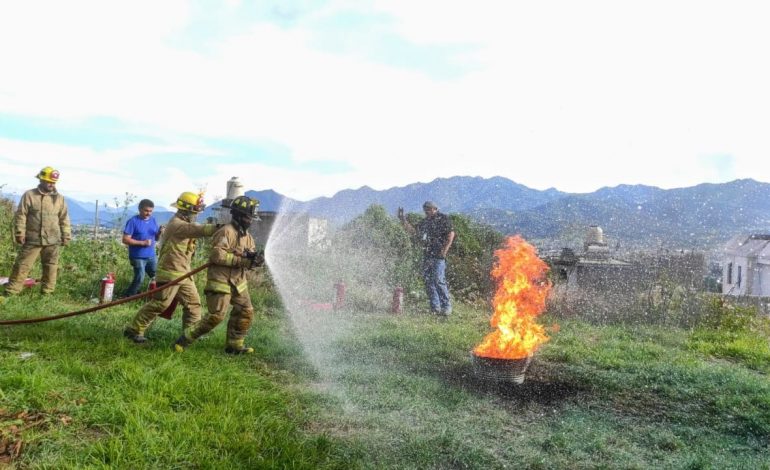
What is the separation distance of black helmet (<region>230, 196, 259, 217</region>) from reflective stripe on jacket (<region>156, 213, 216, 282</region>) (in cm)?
67

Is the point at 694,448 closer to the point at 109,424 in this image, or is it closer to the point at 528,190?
the point at 109,424

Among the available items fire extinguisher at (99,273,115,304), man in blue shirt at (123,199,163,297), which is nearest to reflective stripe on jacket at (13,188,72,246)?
fire extinguisher at (99,273,115,304)

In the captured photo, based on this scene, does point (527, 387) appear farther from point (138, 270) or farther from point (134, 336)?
point (138, 270)

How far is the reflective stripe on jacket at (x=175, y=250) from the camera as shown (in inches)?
269

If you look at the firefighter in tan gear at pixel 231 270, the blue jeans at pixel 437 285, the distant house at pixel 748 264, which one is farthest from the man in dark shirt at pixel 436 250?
the distant house at pixel 748 264

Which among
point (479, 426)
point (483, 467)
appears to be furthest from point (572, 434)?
point (483, 467)

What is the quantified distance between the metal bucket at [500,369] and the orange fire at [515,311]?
0.19ft

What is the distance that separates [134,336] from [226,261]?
1745 millimetres

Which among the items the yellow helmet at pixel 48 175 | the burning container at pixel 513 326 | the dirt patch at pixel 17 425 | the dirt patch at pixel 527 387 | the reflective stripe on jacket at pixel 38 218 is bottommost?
the dirt patch at pixel 527 387

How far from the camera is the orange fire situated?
6.70 m

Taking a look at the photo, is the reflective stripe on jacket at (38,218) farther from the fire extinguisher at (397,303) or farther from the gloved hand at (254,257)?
the fire extinguisher at (397,303)

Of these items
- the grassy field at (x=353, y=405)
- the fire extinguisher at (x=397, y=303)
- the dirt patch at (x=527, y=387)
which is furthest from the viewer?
the fire extinguisher at (x=397, y=303)

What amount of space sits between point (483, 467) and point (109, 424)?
308 cm

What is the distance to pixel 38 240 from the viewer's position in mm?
9305
